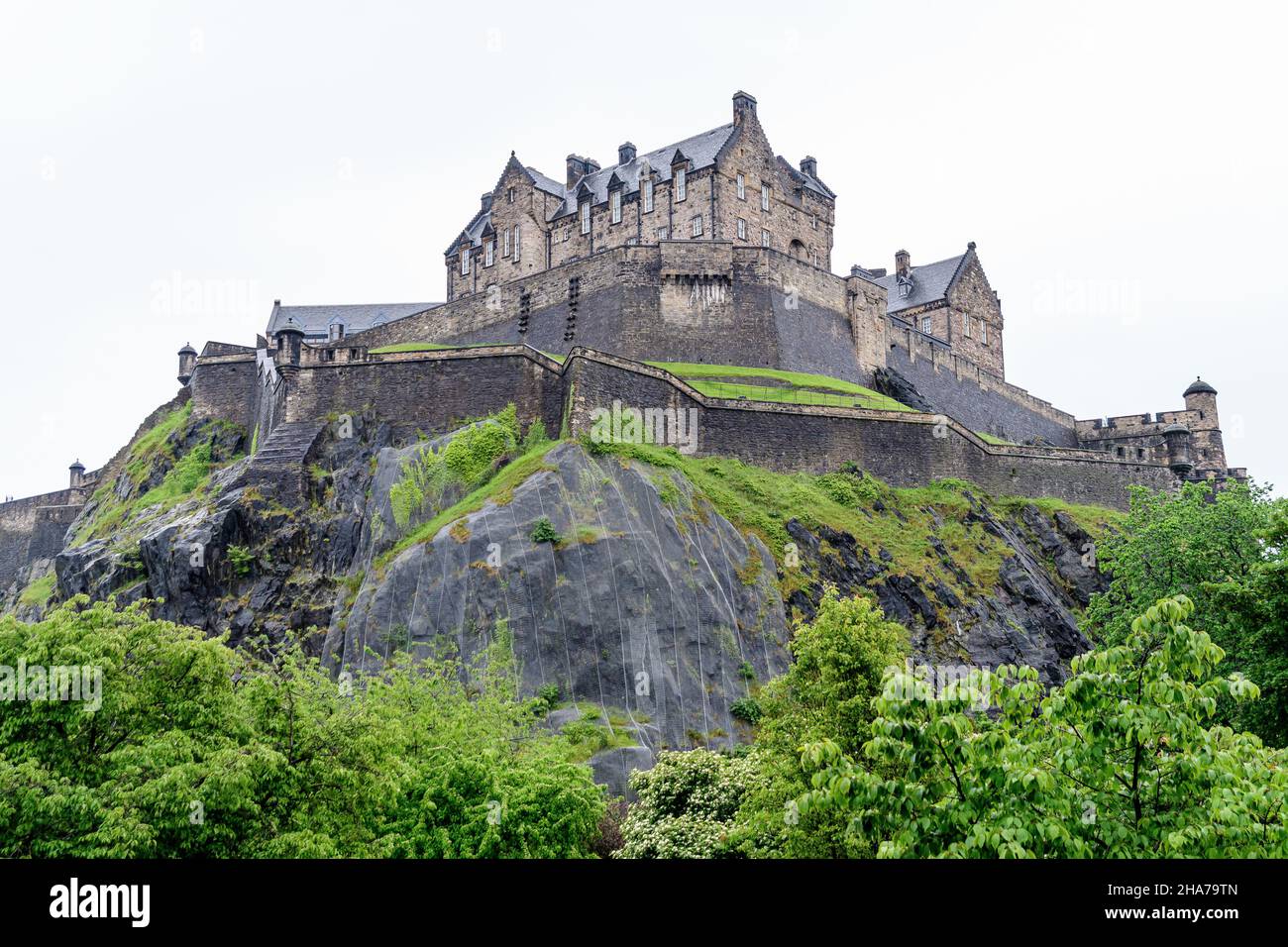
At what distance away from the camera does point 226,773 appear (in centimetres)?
1930

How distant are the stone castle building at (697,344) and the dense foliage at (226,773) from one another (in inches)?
859

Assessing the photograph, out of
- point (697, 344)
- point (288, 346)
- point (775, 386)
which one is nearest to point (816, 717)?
point (775, 386)

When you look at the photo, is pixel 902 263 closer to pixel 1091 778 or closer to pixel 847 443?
pixel 847 443

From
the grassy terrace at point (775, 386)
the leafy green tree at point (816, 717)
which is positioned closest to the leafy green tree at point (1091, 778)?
the leafy green tree at point (816, 717)

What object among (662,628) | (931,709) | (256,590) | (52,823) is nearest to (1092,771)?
(931,709)

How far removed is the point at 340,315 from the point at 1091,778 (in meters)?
67.6

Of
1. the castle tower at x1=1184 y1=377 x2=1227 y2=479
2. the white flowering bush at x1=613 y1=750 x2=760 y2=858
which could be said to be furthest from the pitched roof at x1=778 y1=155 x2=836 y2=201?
the white flowering bush at x1=613 y1=750 x2=760 y2=858

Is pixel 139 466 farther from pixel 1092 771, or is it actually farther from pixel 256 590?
pixel 1092 771

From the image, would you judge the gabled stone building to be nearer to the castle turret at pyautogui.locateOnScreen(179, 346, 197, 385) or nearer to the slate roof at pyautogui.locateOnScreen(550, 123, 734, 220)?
the slate roof at pyautogui.locateOnScreen(550, 123, 734, 220)

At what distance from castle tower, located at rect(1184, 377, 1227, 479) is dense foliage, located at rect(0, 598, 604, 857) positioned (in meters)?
63.7

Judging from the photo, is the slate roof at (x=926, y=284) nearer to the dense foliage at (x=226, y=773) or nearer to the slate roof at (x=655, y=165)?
the slate roof at (x=655, y=165)

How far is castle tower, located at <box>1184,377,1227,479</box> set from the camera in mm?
79125
